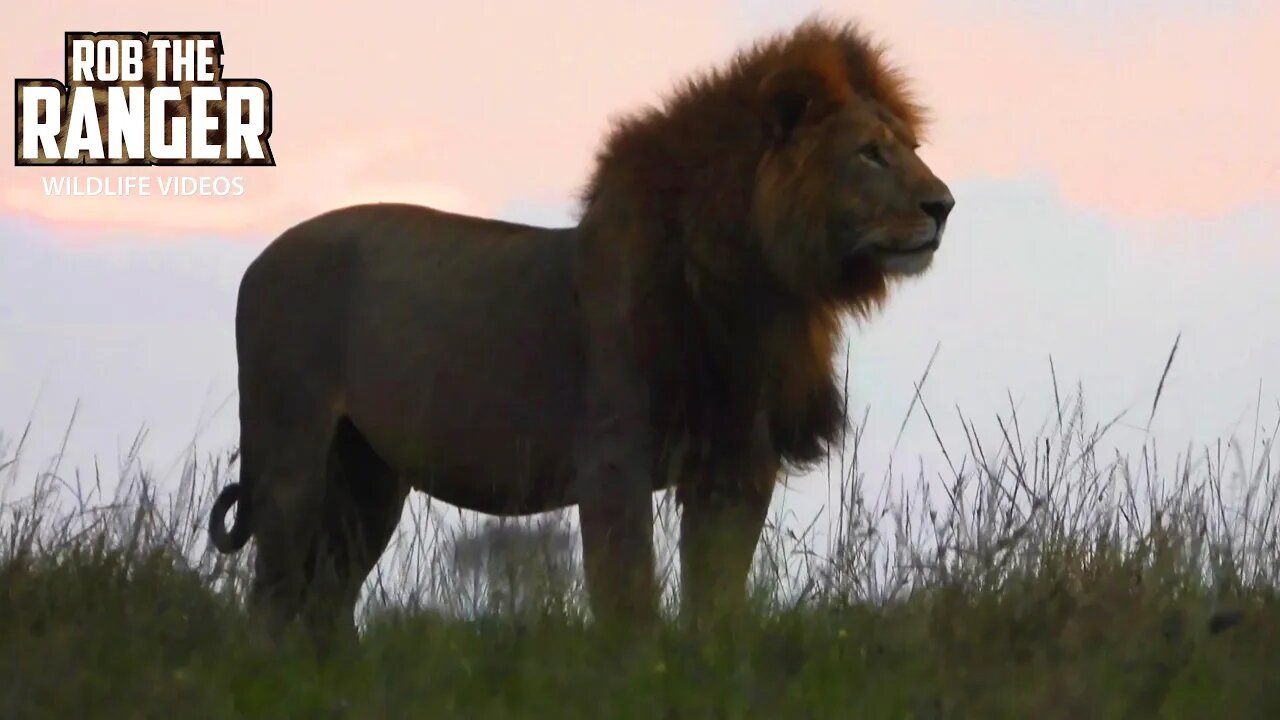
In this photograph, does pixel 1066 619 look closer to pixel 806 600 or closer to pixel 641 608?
pixel 806 600

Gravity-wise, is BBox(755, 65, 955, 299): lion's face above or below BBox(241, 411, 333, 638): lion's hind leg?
above

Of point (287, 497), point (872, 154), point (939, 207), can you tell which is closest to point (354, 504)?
point (287, 497)

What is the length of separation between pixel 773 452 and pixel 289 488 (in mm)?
1673

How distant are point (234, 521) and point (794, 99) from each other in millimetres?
2401

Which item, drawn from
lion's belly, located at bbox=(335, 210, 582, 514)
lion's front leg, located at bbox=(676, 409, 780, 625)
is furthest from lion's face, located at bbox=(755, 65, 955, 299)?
lion's belly, located at bbox=(335, 210, 582, 514)

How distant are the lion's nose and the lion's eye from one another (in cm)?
20

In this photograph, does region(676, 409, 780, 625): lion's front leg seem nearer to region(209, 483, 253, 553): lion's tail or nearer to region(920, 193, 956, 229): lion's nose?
region(920, 193, 956, 229): lion's nose

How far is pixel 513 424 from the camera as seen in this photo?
5.96 m

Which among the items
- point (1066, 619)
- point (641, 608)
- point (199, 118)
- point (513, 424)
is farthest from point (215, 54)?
point (1066, 619)

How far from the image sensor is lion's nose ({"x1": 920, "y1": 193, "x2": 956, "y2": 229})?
5.48m

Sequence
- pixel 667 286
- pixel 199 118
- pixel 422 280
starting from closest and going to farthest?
pixel 667 286
pixel 422 280
pixel 199 118

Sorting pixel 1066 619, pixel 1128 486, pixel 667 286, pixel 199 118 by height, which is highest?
pixel 199 118

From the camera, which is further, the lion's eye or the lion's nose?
the lion's eye

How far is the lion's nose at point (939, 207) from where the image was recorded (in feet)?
18.0
